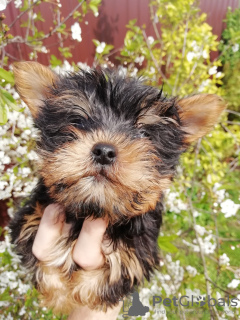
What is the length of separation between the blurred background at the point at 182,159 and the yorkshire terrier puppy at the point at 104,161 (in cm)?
30

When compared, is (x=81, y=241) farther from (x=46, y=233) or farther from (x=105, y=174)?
(x=105, y=174)

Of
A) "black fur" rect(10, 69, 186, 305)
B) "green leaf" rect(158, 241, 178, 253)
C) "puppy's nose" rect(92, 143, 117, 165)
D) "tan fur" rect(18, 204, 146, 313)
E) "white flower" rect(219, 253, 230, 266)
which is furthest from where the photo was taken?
"white flower" rect(219, 253, 230, 266)

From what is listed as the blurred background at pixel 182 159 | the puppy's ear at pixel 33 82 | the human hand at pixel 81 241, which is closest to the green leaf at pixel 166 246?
the blurred background at pixel 182 159

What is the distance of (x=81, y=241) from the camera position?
68.0 inches

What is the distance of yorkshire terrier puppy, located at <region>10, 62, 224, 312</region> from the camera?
1467 mm

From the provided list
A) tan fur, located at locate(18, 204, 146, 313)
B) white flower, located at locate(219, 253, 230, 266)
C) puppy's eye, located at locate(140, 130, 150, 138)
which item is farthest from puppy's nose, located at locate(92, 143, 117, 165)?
white flower, located at locate(219, 253, 230, 266)

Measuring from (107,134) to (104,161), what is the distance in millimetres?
210

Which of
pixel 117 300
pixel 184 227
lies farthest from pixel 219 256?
pixel 184 227

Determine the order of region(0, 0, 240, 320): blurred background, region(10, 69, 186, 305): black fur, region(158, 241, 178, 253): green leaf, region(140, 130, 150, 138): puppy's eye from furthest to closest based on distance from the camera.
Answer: region(0, 0, 240, 320): blurred background < region(158, 241, 178, 253): green leaf < region(140, 130, 150, 138): puppy's eye < region(10, 69, 186, 305): black fur

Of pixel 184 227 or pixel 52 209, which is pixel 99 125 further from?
pixel 184 227

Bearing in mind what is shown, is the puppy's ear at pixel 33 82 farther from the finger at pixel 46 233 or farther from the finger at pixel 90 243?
the finger at pixel 90 243

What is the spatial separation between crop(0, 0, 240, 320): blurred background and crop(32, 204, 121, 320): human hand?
45cm

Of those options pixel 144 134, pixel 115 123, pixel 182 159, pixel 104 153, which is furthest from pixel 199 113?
pixel 182 159

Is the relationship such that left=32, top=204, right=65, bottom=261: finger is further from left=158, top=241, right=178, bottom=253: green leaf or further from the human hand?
left=158, top=241, right=178, bottom=253: green leaf
